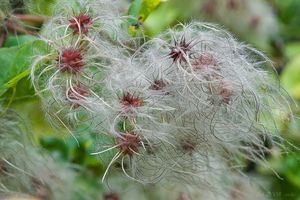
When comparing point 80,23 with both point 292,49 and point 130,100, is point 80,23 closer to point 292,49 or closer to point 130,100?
point 130,100

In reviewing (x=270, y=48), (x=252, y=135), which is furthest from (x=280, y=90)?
(x=270, y=48)

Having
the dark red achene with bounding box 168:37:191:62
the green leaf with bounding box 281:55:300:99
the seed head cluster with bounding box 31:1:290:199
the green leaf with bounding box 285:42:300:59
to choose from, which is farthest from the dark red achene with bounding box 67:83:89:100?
the green leaf with bounding box 285:42:300:59

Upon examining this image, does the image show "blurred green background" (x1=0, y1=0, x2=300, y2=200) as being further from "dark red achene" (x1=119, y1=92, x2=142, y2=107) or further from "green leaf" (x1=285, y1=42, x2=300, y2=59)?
"dark red achene" (x1=119, y1=92, x2=142, y2=107)

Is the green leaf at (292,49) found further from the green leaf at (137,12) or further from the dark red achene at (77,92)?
the dark red achene at (77,92)

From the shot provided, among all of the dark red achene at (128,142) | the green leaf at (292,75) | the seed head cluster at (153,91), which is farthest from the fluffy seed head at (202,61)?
the green leaf at (292,75)

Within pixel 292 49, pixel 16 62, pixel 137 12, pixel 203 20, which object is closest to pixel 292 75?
pixel 292 49

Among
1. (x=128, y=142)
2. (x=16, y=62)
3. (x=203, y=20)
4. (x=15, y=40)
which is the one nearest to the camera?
(x=128, y=142)
